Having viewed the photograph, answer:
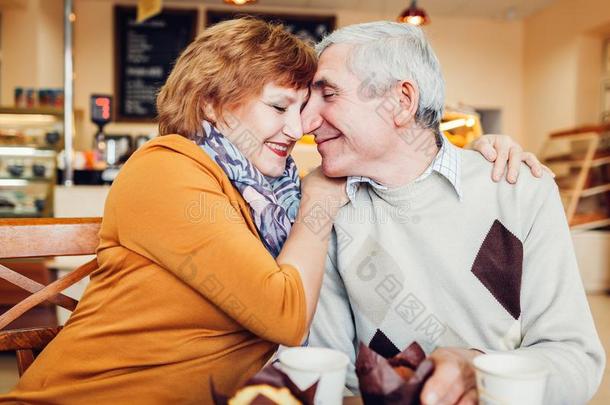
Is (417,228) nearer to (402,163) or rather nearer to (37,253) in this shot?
(402,163)

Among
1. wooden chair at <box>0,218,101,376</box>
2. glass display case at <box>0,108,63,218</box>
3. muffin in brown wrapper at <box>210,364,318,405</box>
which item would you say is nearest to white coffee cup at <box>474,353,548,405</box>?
muffin in brown wrapper at <box>210,364,318,405</box>

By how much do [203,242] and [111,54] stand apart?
683 centimetres

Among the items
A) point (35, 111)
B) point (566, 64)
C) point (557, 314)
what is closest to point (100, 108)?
point (35, 111)

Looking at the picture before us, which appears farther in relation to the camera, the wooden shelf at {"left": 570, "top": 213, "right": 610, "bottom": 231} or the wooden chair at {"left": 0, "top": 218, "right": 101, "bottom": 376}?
the wooden shelf at {"left": 570, "top": 213, "right": 610, "bottom": 231}

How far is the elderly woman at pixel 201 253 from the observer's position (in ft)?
3.66

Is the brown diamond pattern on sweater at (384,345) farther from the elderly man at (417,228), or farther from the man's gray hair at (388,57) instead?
the man's gray hair at (388,57)

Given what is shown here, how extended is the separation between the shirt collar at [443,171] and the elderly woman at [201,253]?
0.13 meters

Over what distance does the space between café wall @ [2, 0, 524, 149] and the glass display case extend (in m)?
1.69

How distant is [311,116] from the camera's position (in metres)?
1.57

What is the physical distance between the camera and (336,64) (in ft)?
5.01

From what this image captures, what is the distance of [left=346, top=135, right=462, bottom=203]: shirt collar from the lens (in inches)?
57.1

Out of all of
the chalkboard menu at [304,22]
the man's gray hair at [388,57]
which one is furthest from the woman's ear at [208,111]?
the chalkboard menu at [304,22]

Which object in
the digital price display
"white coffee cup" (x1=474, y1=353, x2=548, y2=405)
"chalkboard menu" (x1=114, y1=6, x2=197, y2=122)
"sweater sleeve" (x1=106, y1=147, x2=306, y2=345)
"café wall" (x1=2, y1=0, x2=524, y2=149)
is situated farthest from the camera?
"chalkboard menu" (x1=114, y1=6, x2=197, y2=122)

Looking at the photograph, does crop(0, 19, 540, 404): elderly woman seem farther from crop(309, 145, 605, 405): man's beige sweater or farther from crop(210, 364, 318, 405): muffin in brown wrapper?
crop(210, 364, 318, 405): muffin in brown wrapper
